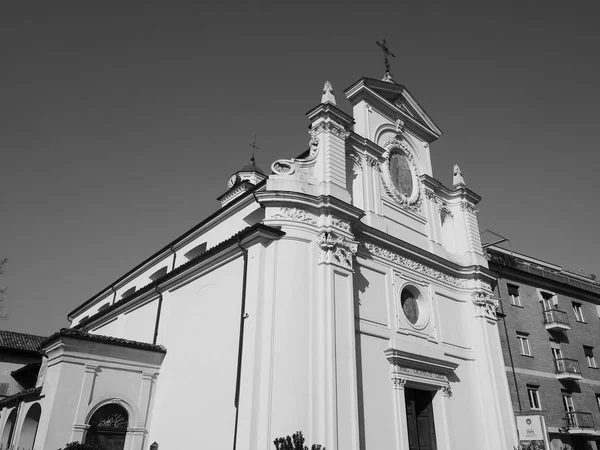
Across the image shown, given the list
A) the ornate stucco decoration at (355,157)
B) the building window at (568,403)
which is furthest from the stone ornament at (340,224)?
the building window at (568,403)

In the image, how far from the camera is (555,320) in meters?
24.8

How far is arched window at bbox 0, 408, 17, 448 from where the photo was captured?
58.5ft

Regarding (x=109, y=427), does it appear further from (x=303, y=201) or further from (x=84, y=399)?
(x=303, y=201)

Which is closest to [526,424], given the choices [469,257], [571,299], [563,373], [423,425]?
[423,425]

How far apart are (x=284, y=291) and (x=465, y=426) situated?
8.50m

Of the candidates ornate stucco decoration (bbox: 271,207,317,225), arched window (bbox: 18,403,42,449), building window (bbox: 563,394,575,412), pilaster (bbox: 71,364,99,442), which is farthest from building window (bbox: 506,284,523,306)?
arched window (bbox: 18,403,42,449)

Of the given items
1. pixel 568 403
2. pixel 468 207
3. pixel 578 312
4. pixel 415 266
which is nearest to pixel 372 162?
pixel 415 266

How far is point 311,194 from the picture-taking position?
1474 centimetres

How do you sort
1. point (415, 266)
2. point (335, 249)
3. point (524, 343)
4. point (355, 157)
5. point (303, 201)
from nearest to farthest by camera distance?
point (335, 249) → point (303, 201) → point (355, 157) → point (415, 266) → point (524, 343)

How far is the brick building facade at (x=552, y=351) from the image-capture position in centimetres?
2220

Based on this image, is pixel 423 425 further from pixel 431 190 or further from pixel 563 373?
pixel 563 373

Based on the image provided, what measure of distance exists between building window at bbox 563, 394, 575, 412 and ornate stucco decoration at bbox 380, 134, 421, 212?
496 inches

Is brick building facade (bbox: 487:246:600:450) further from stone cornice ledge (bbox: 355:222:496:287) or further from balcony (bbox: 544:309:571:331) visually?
stone cornice ledge (bbox: 355:222:496:287)

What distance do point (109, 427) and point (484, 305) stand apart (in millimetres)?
14198
